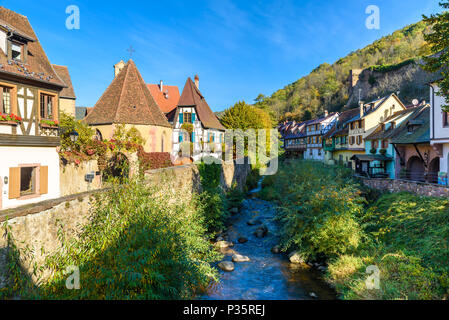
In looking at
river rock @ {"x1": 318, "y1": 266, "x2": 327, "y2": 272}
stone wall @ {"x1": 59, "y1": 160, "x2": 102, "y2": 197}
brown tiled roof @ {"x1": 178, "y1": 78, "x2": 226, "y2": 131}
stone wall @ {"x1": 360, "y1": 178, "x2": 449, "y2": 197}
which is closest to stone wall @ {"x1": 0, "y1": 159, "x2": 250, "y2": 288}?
stone wall @ {"x1": 59, "y1": 160, "x2": 102, "y2": 197}

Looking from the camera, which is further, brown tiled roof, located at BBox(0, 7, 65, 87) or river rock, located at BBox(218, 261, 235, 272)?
river rock, located at BBox(218, 261, 235, 272)

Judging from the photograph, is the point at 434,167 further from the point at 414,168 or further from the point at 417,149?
the point at 414,168

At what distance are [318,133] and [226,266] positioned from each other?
37.4m

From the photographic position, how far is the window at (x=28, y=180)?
11.5 meters

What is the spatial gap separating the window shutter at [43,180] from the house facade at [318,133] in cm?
3925

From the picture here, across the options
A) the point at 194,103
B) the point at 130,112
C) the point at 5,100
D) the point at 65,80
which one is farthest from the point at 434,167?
the point at 65,80

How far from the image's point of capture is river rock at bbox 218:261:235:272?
12058mm

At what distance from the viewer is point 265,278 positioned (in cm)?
1142

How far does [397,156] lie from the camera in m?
23.6

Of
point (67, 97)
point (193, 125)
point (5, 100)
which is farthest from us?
point (193, 125)

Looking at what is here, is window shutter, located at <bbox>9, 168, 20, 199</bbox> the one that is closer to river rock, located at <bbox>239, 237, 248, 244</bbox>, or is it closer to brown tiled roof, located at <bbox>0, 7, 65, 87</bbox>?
brown tiled roof, located at <bbox>0, 7, 65, 87</bbox>

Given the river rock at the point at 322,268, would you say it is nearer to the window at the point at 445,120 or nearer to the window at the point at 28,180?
the window at the point at 445,120

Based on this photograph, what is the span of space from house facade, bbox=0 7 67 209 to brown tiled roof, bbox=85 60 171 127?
8.13 meters

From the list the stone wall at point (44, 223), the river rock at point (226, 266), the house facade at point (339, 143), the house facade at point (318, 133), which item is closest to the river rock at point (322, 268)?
the river rock at point (226, 266)
